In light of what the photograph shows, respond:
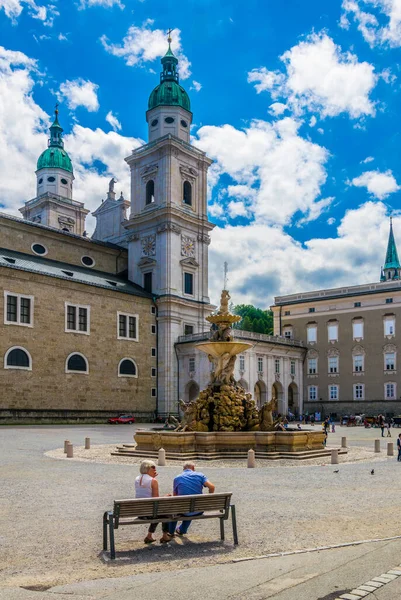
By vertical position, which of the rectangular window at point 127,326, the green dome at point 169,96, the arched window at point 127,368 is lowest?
the arched window at point 127,368

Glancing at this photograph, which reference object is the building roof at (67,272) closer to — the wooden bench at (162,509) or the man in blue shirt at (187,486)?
the man in blue shirt at (187,486)

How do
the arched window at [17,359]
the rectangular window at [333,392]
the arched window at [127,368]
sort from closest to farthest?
the arched window at [17,359] < the arched window at [127,368] < the rectangular window at [333,392]

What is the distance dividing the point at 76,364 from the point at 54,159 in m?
38.6

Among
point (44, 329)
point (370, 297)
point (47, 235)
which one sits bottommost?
point (44, 329)

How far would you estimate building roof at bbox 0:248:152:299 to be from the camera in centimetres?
4822

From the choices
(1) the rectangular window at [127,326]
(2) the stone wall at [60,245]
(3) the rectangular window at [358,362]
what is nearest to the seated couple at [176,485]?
(1) the rectangular window at [127,326]

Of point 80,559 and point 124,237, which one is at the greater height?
point 124,237

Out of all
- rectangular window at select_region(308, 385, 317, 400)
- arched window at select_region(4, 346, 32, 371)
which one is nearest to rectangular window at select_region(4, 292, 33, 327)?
arched window at select_region(4, 346, 32, 371)

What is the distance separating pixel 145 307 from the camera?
190ft

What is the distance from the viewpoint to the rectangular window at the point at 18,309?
148 feet

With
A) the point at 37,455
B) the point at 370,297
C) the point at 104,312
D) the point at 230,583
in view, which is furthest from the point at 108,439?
the point at 370,297

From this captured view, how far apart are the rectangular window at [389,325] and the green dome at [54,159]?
4492 cm

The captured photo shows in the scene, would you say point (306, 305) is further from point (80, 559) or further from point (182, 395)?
point (80, 559)

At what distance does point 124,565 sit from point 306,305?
6183 centimetres
